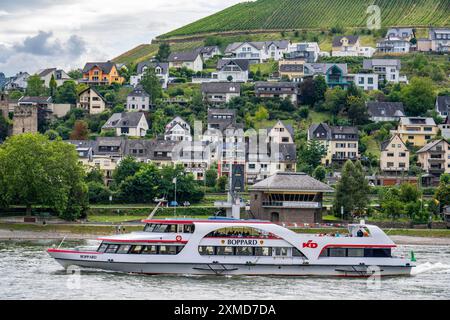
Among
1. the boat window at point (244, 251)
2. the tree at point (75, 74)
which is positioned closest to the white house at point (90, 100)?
the tree at point (75, 74)

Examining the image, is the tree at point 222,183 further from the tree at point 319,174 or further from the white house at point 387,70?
the white house at point 387,70

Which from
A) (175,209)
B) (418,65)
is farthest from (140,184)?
(418,65)

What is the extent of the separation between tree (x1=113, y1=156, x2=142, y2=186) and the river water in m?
37.1

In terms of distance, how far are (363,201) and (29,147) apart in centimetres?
2823

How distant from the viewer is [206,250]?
186 ft

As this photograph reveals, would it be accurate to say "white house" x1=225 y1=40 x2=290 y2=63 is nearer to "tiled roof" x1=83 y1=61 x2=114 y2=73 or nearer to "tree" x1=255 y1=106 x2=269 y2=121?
"tiled roof" x1=83 y1=61 x2=114 y2=73

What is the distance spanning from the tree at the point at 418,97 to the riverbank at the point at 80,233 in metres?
45.3

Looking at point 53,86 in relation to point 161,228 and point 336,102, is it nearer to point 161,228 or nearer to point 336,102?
point 336,102

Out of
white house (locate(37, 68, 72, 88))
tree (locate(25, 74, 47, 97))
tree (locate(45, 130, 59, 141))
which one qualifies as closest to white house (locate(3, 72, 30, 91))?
white house (locate(37, 68, 72, 88))

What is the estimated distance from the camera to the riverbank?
77438mm

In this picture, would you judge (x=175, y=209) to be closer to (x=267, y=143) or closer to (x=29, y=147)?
(x=29, y=147)

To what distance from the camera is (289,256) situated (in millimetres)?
57250

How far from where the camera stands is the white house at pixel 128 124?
121125mm

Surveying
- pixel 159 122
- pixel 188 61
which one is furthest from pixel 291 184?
pixel 188 61
